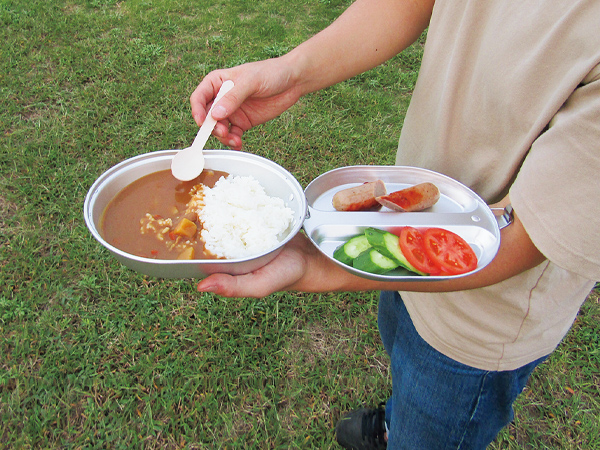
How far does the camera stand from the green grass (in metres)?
2.42

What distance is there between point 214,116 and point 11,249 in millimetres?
2267

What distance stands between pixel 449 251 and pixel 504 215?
0.68 ft

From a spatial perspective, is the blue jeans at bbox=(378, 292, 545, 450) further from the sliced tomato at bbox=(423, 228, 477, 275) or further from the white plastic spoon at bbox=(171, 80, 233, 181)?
the white plastic spoon at bbox=(171, 80, 233, 181)

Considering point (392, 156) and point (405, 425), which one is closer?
point (405, 425)

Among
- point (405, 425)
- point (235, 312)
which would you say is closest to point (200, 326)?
point (235, 312)

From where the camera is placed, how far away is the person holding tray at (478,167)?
110cm

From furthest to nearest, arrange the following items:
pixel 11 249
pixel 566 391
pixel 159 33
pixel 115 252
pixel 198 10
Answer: pixel 198 10 → pixel 159 33 → pixel 11 249 → pixel 566 391 → pixel 115 252

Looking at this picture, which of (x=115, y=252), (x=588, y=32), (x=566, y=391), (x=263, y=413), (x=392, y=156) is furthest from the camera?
(x=392, y=156)

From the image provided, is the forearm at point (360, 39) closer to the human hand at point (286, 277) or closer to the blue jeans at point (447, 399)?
the human hand at point (286, 277)

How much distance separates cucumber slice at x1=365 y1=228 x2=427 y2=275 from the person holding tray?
0.09 meters

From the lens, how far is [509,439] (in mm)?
2490

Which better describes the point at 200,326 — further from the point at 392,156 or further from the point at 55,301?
the point at 392,156

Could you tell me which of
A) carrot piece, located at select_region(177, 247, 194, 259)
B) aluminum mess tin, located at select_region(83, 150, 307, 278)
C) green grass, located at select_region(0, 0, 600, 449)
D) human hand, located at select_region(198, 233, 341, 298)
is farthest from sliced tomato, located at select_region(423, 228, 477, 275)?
green grass, located at select_region(0, 0, 600, 449)

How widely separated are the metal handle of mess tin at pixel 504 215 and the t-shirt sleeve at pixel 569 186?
206 mm
